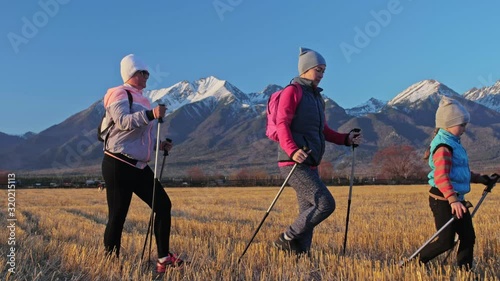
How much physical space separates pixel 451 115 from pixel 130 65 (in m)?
3.28

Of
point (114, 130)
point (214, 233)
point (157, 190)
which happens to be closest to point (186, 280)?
point (157, 190)

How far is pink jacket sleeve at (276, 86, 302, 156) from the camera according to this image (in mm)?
4660

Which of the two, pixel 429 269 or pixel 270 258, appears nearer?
pixel 429 269

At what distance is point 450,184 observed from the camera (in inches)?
171

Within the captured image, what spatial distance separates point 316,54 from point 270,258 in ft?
7.26

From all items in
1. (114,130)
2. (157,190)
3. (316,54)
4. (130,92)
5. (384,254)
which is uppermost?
(316,54)

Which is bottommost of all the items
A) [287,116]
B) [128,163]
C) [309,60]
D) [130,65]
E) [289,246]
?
[289,246]

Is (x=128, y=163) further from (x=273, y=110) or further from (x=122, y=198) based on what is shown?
(x=273, y=110)

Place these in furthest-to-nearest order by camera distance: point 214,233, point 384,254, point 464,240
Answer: point 214,233 < point 384,254 < point 464,240

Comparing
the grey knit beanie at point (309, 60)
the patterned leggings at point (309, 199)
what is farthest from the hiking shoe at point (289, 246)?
the grey knit beanie at point (309, 60)

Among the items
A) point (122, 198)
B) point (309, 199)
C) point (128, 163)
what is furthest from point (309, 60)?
point (122, 198)

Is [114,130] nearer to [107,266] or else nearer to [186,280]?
[107,266]

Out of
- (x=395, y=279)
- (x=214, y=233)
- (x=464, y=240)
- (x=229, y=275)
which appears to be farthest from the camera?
(x=214, y=233)

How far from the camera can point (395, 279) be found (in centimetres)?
382
